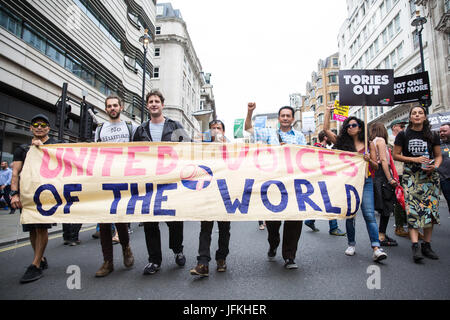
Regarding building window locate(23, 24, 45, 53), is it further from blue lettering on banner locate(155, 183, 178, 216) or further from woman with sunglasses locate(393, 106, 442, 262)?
woman with sunglasses locate(393, 106, 442, 262)

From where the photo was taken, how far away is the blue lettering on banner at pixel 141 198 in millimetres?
3129

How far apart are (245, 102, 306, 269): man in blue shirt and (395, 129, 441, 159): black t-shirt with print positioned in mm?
1520

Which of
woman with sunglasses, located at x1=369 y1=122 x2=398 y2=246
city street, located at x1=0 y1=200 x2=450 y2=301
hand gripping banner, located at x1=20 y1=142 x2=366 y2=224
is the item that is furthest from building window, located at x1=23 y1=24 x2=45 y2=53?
woman with sunglasses, located at x1=369 y1=122 x2=398 y2=246

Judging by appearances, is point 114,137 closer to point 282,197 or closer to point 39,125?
point 39,125

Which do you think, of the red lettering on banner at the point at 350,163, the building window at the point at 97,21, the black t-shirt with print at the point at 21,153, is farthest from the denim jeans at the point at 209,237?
the building window at the point at 97,21

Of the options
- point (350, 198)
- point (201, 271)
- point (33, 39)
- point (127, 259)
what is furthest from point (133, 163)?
point (33, 39)

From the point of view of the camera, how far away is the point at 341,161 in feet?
11.4

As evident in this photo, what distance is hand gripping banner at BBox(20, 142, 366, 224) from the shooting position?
3.13m

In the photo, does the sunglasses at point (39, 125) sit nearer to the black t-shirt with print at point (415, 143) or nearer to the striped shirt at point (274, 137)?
the striped shirt at point (274, 137)

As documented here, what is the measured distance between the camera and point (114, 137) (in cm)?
370

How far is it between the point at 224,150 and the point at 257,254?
5.27 ft
